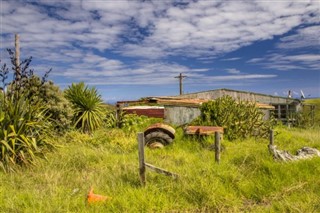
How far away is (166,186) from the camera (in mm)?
7238

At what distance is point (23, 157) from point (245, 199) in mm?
6020

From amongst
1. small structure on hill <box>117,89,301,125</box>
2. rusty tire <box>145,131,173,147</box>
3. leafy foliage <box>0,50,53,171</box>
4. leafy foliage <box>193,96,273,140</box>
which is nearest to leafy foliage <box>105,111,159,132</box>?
small structure on hill <box>117,89,301,125</box>

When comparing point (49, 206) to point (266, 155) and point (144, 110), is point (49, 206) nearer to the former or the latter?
point (266, 155)

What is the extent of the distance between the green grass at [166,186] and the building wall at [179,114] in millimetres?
10083

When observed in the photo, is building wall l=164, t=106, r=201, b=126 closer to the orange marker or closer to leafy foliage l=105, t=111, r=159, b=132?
leafy foliage l=105, t=111, r=159, b=132

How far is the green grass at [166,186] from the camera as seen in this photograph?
21.2ft

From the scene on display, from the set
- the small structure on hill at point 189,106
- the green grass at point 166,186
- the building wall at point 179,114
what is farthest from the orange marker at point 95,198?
the building wall at point 179,114

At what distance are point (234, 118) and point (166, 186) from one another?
31.7 ft

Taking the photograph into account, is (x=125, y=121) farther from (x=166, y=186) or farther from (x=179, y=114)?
(x=166, y=186)

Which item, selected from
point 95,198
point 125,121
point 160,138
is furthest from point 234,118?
point 95,198

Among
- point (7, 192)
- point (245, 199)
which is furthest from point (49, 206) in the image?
point (245, 199)

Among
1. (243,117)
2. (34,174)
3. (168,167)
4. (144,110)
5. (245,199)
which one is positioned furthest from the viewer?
(144,110)

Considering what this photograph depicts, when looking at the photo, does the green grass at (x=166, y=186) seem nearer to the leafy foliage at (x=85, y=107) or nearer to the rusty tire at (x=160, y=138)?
the rusty tire at (x=160, y=138)

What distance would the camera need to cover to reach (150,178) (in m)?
7.97
